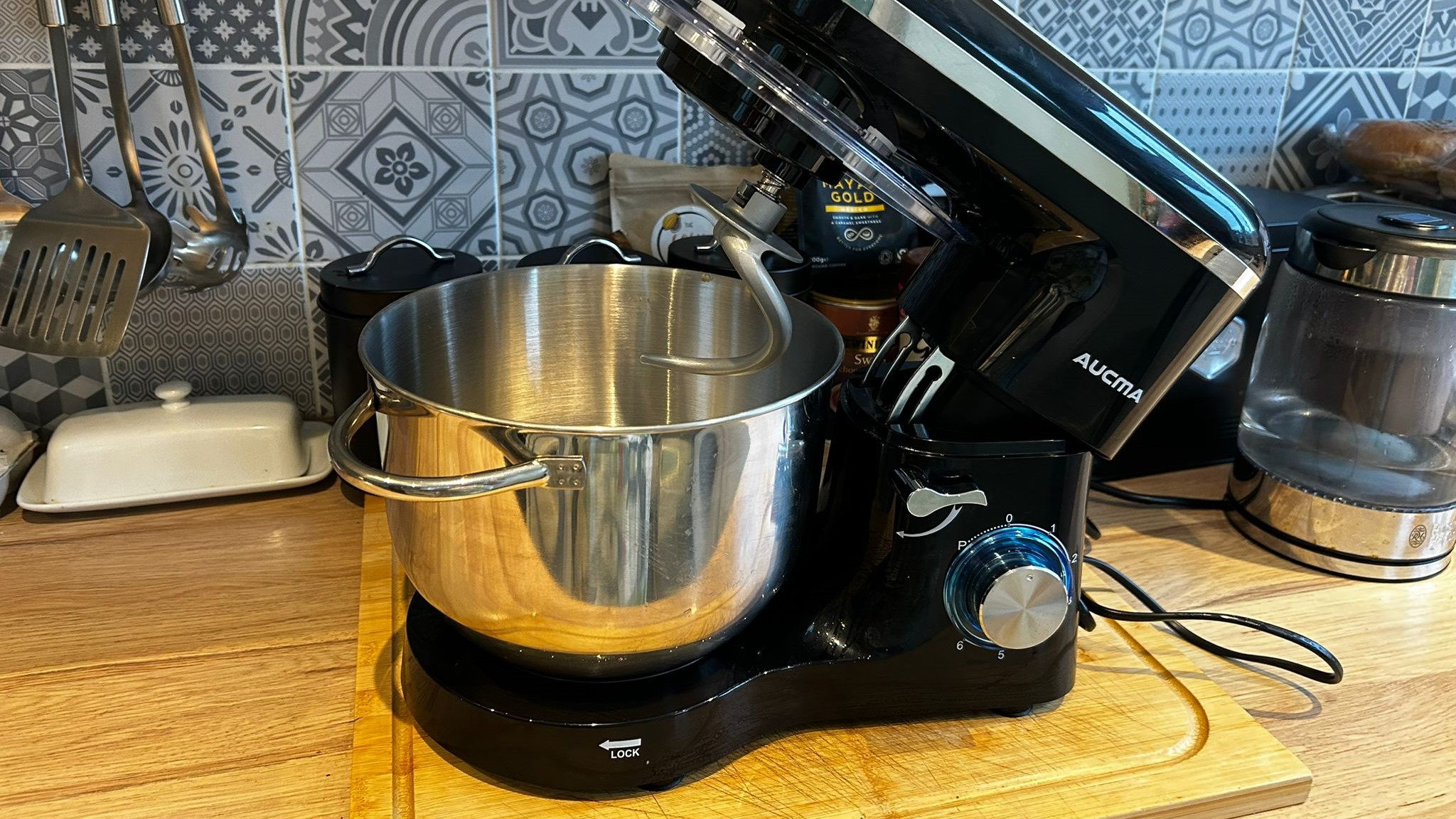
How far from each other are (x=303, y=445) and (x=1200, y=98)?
35.0 inches

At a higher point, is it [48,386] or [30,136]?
[30,136]

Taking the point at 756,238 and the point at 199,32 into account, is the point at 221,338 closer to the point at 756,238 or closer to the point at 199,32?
the point at 199,32

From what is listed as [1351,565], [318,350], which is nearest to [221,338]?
[318,350]

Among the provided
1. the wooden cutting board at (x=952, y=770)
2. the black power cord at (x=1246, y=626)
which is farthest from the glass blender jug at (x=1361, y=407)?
the wooden cutting board at (x=952, y=770)

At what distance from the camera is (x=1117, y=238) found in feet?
1.59

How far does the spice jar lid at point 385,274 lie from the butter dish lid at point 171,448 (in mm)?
114

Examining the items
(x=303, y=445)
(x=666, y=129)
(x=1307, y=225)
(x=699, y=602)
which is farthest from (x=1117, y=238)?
(x=303, y=445)

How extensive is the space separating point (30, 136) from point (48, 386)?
0.20 m

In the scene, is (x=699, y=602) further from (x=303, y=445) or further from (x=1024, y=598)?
(x=303, y=445)

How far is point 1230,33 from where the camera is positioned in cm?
101

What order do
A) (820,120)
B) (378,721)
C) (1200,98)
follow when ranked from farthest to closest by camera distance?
(1200,98), (378,721), (820,120)

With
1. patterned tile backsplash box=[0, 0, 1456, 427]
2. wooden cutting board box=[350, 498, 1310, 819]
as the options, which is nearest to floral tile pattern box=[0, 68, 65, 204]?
patterned tile backsplash box=[0, 0, 1456, 427]

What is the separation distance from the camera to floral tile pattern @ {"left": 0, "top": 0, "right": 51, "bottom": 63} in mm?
748

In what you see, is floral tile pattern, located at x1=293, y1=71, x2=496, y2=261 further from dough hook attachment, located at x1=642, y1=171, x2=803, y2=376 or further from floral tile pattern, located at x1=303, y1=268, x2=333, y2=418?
dough hook attachment, located at x1=642, y1=171, x2=803, y2=376
